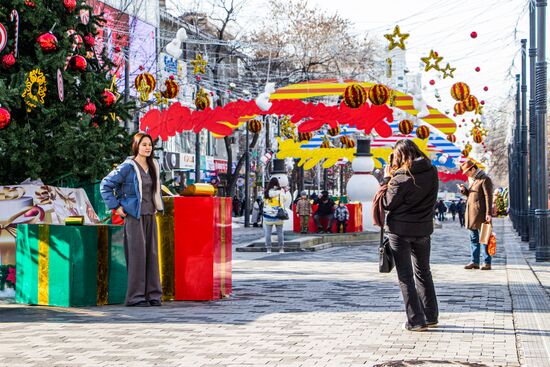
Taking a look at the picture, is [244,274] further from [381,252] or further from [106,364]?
[106,364]

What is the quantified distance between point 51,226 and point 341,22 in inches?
1756

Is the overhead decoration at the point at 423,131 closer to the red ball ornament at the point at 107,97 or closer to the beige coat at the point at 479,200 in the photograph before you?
the beige coat at the point at 479,200

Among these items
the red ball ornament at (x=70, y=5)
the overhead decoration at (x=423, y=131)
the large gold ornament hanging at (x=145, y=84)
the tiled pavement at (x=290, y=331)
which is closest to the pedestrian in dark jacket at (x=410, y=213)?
the tiled pavement at (x=290, y=331)

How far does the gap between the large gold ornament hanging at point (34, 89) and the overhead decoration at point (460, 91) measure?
19624mm

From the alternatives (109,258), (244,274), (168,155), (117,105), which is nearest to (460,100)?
(244,274)

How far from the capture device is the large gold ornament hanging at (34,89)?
12477mm

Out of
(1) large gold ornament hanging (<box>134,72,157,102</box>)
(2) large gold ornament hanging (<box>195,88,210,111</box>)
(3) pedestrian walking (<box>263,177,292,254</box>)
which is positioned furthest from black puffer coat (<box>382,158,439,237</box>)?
(2) large gold ornament hanging (<box>195,88,210,111</box>)

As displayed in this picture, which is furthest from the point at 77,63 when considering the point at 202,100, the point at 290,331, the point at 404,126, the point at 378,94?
the point at 404,126

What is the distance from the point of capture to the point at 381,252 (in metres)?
9.63

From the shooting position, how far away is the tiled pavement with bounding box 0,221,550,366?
7.80 metres

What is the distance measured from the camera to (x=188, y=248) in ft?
39.2

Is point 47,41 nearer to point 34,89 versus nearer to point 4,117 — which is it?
point 34,89

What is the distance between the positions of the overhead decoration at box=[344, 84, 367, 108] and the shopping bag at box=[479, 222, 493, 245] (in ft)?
24.2

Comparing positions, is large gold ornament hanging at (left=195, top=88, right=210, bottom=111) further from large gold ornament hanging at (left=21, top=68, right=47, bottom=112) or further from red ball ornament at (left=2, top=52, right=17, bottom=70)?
red ball ornament at (left=2, top=52, right=17, bottom=70)
